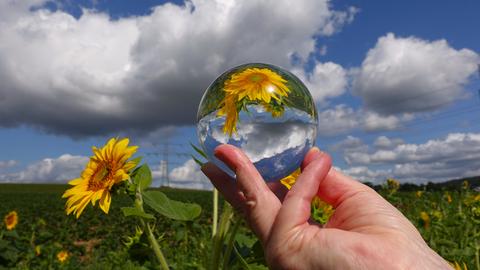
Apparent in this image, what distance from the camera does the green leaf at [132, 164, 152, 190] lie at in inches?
75.3

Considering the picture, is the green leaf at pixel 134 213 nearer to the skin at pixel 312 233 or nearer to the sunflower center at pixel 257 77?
the skin at pixel 312 233

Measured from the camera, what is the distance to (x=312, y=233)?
1463 mm

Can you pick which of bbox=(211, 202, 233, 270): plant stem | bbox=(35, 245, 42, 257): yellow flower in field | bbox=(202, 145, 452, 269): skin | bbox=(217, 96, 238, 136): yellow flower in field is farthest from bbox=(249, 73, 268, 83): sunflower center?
bbox=(35, 245, 42, 257): yellow flower in field

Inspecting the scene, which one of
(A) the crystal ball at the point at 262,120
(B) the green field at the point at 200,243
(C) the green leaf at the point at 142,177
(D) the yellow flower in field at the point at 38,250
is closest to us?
(A) the crystal ball at the point at 262,120

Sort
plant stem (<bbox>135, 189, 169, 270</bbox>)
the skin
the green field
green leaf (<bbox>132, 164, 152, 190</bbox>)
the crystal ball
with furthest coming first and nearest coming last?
1. the green field
2. green leaf (<bbox>132, 164, 152, 190</bbox>)
3. plant stem (<bbox>135, 189, 169, 270</bbox>)
4. the crystal ball
5. the skin

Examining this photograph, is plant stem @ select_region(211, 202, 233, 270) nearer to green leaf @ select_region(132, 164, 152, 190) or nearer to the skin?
the skin

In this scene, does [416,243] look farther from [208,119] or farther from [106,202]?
[106,202]

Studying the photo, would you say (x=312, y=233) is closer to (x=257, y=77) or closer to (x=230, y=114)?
(x=230, y=114)

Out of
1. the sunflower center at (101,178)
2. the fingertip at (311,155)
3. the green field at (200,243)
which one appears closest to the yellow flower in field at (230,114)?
the fingertip at (311,155)

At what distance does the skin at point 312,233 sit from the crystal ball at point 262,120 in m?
0.08

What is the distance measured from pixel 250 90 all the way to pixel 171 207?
0.53 m

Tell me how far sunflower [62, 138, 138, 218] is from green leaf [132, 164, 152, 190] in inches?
1.9

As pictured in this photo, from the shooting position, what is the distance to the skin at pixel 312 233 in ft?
4.69

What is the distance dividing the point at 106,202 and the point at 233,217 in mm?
539
